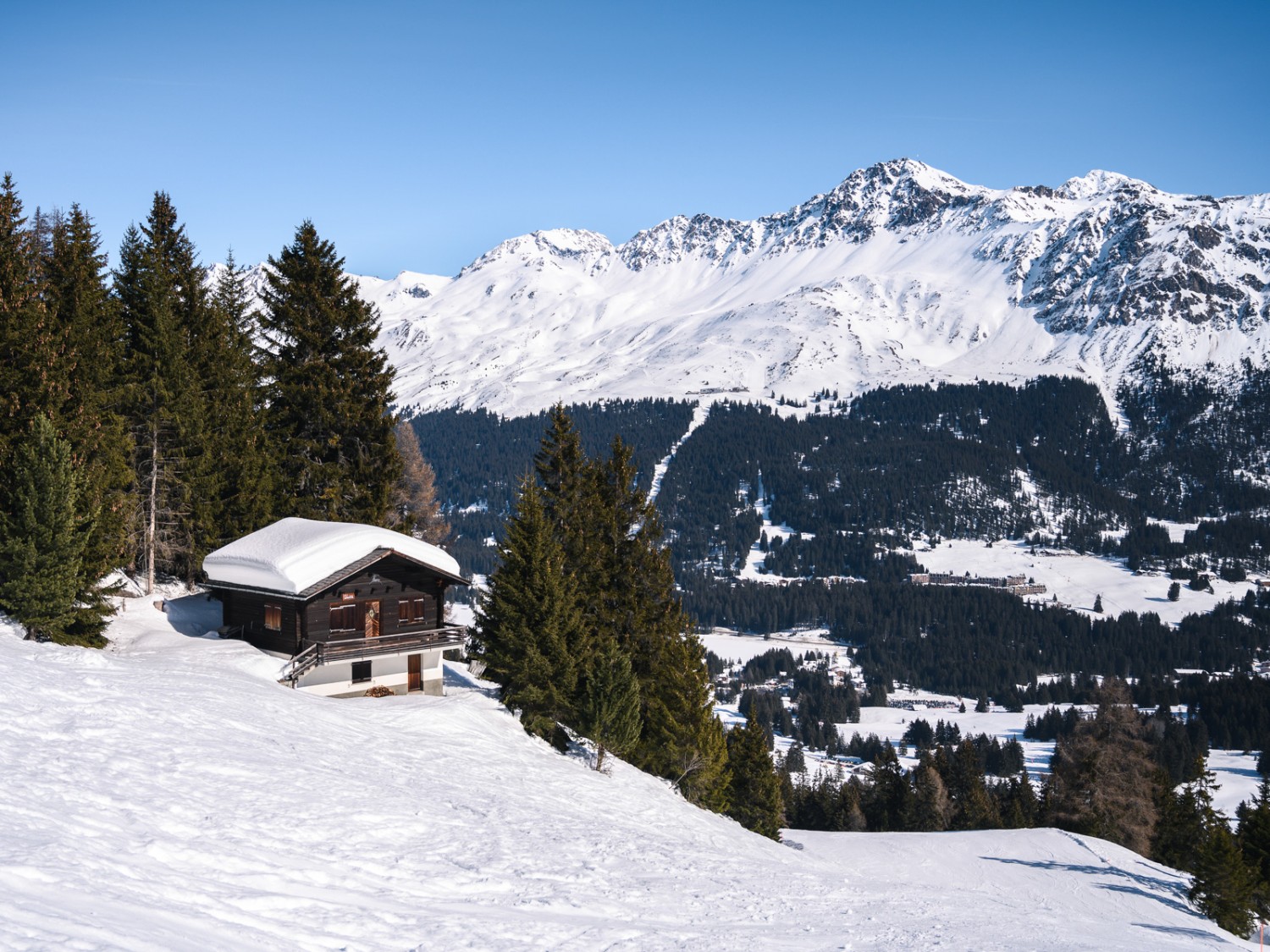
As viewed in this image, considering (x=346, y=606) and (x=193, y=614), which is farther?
(x=193, y=614)

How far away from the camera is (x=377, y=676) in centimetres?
3950

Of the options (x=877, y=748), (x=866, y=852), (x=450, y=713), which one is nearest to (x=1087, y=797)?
(x=866, y=852)

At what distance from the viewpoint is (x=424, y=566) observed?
40.9 meters

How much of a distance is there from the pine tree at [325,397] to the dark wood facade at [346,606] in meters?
5.61

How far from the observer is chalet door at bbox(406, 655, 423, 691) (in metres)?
40.7

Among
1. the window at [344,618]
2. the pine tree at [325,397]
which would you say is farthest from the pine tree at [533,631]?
the pine tree at [325,397]

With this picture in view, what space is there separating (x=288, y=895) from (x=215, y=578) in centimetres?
2821

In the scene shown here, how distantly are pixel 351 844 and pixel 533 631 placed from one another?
20.3 m

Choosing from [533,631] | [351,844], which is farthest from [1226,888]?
[351,844]

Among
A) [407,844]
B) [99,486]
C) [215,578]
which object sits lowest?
[407,844]

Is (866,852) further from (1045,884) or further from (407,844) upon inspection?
(407,844)

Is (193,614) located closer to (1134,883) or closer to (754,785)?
(754,785)

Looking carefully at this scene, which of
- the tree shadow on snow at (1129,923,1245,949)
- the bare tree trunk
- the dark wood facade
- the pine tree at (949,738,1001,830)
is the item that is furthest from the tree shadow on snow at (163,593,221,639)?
the pine tree at (949,738,1001,830)

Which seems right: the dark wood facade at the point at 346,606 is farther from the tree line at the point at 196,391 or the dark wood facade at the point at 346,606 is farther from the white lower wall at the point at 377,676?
the tree line at the point at 196,391
